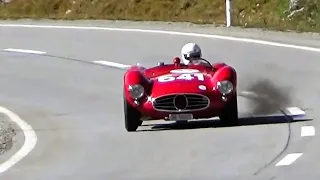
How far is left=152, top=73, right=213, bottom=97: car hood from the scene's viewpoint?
42.1 ft

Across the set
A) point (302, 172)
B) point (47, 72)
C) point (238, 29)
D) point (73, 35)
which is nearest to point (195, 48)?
point (302, 172)

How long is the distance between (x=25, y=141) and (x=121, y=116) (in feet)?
6.25

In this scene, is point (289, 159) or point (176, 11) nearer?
point (289, 159)

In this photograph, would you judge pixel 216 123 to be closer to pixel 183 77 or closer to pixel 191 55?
pixel 183 77

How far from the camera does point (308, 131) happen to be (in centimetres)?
1233

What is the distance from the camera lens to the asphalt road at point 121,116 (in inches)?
420

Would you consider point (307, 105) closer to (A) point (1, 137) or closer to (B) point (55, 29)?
(A) point (1, 137)

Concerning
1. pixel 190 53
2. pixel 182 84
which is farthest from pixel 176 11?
pixel 182 84

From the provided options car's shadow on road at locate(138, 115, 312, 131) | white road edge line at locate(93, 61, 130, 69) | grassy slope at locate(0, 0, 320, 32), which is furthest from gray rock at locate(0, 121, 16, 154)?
grassy slope at locate(0, 0, 320, 32)

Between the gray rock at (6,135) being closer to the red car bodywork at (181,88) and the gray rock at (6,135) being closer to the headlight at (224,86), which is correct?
the red car bodywork at (181,88)

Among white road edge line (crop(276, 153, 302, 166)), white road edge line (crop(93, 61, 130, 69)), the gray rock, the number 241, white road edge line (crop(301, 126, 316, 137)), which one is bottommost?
white road edge line (crop(93, 61, 130, 69))

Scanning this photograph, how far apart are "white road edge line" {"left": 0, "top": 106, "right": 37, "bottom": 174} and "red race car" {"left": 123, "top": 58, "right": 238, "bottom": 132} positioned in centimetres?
128

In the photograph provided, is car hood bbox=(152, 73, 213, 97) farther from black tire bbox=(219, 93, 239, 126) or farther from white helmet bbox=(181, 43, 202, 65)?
white helmet bbox=(181, 43, 202, 65)

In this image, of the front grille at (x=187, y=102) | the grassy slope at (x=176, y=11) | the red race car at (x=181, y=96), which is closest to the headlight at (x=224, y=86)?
the red race car at (x=181, y=96)
